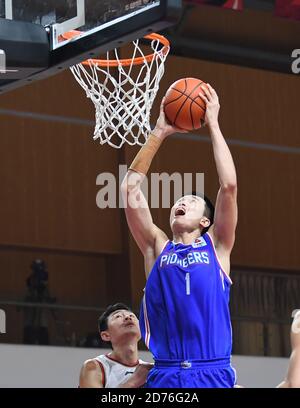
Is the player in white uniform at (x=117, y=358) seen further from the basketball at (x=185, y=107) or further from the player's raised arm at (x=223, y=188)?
the basketball at (x=185, y=107)

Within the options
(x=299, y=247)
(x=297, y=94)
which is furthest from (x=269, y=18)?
(x=299, y=247)

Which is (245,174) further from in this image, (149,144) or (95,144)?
(149,144)

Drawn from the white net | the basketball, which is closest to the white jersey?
the white net

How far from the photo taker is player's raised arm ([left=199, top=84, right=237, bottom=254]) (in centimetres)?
432

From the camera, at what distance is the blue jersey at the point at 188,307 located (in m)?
4.28

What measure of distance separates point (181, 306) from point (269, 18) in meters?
8.34

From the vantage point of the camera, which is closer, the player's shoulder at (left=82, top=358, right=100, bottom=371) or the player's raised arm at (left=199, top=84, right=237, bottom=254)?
the player's raised arm at (left=199, top=84, right=237, bottom=254)

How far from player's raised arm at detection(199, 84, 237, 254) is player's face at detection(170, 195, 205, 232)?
0.09 m
